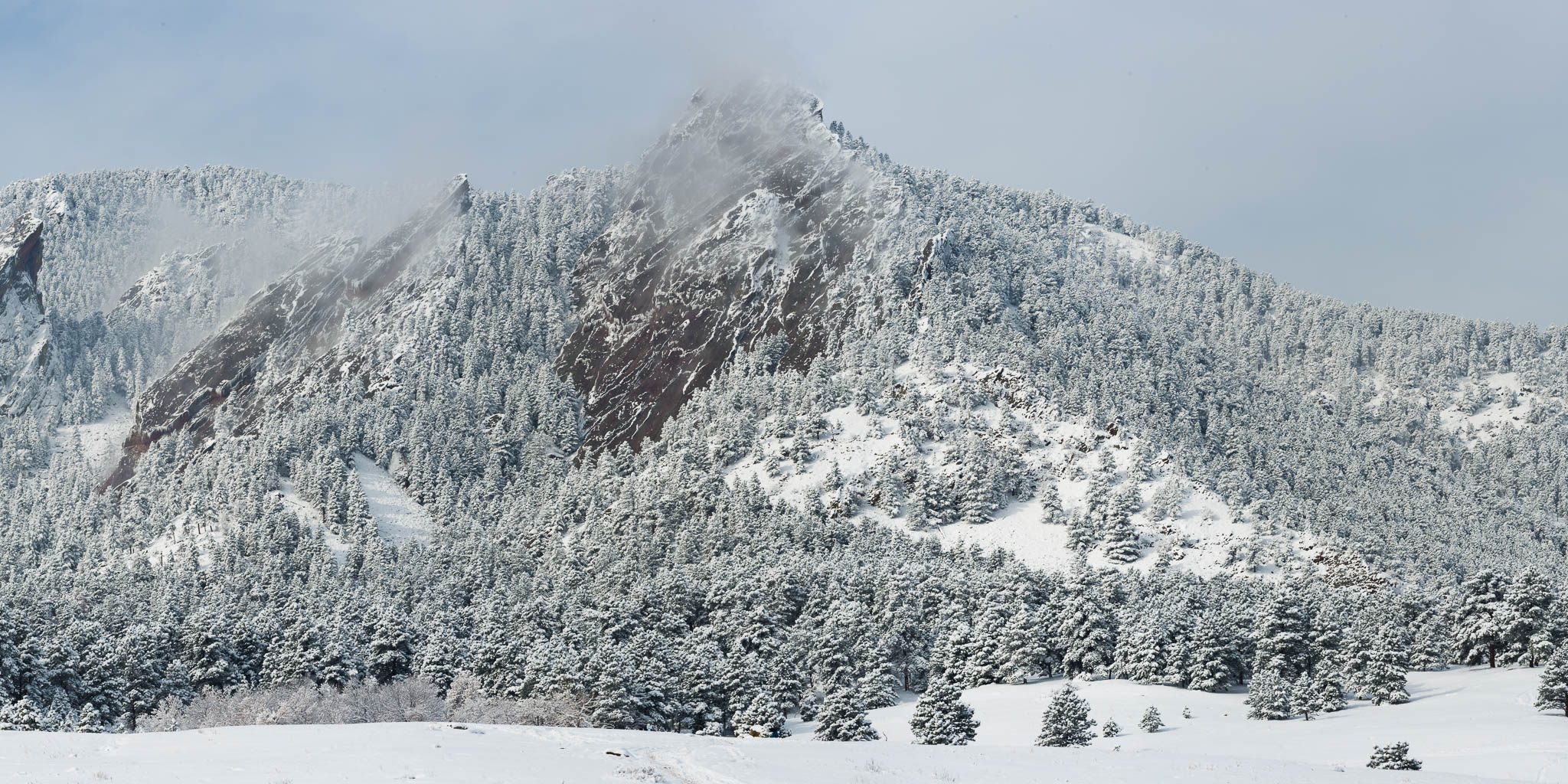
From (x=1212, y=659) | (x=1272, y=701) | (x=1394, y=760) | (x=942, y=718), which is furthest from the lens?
(x=1212, y=659)

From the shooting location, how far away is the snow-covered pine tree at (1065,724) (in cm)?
6059

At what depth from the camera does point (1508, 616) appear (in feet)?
285

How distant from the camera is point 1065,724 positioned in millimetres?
61625

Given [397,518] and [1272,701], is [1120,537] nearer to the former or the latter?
[1272,701]

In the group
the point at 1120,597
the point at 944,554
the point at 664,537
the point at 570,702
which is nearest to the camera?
the point at 570,702

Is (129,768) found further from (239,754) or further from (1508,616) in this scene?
(1508,616)

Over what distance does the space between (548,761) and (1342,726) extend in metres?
49.8

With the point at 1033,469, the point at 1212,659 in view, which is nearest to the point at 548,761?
the point at 1212,659

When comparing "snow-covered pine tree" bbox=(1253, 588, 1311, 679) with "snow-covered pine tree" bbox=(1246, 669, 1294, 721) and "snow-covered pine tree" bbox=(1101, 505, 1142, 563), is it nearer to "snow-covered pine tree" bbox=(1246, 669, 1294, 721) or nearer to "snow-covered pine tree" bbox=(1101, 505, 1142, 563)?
"snow-covered pine tree" bbox=(1246, 669, 1294, 721)

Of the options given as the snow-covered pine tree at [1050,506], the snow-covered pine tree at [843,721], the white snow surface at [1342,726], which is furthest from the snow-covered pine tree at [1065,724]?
the snow-covered pine tree at [1050,506]

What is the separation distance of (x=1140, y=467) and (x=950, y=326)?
45.9 metres

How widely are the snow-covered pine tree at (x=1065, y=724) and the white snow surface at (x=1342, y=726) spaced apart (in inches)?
85.9

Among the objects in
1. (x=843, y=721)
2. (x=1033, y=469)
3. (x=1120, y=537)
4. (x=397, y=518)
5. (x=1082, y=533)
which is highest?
(x=1033, y=469)

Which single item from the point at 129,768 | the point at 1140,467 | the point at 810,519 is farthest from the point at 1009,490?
the point at 129,768
